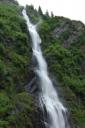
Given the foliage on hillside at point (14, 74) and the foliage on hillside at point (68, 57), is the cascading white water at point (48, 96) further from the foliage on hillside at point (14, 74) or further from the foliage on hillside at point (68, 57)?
the foliage on hillside at point (14, 74)

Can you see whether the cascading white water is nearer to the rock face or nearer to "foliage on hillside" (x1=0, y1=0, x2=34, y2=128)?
the rock face

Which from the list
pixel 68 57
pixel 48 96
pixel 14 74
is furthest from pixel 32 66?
pixel 68 57

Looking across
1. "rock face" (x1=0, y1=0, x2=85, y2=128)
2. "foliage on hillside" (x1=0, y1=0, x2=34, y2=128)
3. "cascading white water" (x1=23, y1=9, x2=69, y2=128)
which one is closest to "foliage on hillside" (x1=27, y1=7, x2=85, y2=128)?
"rock face" (x1=0, y1=0, x2=85, y2=128)

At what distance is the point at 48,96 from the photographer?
42094mm

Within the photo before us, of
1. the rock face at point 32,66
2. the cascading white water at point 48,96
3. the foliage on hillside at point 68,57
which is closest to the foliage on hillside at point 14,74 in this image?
the rock face at point 32,66

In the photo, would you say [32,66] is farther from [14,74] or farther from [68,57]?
[68,57]

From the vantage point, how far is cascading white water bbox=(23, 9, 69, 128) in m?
37.6

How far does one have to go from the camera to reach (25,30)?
54500 millimetres

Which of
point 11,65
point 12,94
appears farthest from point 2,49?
point 12,94

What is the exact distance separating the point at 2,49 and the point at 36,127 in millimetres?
10532

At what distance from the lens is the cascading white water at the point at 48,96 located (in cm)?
3763

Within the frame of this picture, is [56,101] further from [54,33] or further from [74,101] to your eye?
[54,33]

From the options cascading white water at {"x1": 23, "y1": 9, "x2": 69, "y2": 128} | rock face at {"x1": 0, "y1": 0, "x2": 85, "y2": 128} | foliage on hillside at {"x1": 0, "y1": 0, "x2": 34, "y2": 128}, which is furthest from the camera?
cascading white water at {"x1": 23, "y1": 9, "x2": 69, "y2": 128}

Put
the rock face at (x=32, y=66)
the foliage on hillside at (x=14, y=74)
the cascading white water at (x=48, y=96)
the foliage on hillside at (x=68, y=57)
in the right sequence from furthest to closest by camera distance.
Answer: the foliage on hillside at (x=68, y=57), the cascading white water at (x=48, y=96), the rock face at (x=32, y=66), the foliage on hillside at (x=14, y=74)
